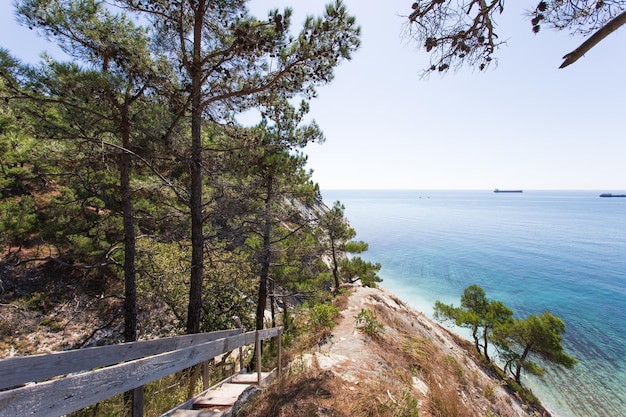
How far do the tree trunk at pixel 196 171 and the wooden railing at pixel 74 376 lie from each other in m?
3.97

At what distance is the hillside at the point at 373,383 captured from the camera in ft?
11.7

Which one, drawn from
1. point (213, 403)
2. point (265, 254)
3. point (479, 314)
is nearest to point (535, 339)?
point (479, 314)

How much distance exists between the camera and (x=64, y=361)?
189cm

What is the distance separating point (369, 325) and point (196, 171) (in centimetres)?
584

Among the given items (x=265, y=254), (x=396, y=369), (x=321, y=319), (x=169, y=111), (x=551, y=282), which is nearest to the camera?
(x=396, y=369)

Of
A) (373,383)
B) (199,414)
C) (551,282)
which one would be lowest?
(551,282)

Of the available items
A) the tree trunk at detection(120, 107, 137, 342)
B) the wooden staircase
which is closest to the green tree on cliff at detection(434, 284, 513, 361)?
the wooden staircase

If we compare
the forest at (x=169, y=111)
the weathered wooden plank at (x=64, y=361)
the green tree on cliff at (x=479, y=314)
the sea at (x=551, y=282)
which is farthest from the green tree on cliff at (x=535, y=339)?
the weathered wooden plank at (x=64, y=361)

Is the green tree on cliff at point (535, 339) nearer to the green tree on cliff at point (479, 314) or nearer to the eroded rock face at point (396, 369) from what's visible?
the green tree on cliff at point (479, 314)

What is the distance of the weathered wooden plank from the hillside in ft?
4.56

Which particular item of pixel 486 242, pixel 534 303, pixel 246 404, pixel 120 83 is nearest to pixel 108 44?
pixel 120 83

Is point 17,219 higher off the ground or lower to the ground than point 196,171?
lower

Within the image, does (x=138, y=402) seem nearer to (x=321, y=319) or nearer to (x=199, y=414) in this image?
(x=199, y=414)

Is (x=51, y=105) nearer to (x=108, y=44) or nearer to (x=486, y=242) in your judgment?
(x=108, y=44)
